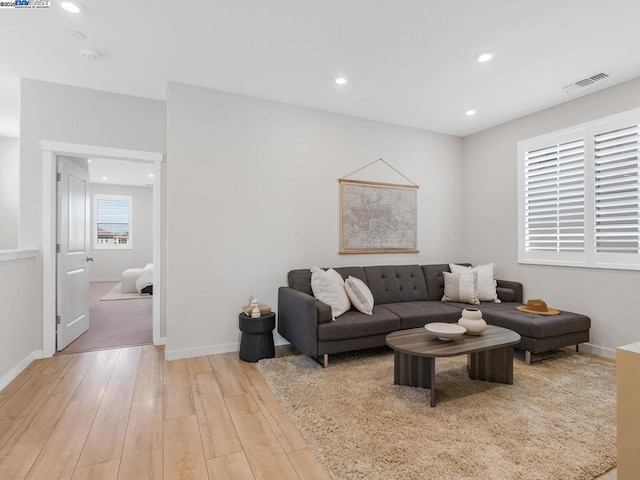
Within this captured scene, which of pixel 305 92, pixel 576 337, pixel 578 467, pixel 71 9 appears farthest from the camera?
pixel 305 92

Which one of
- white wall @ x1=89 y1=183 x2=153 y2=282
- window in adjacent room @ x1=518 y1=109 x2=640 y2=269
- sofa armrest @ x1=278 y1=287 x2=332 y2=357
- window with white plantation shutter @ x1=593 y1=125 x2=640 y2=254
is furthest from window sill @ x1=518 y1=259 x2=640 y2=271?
white wall @ x1=89 y1=183 x2=153 y2=282

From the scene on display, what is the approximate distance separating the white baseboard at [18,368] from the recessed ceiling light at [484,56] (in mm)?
4824

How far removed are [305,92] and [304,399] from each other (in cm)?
303

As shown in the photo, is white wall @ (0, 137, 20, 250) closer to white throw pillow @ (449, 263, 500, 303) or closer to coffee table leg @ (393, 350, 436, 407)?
coffee table leg @ (393, 350, 436, 407)

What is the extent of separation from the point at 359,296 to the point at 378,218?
136 centimetres

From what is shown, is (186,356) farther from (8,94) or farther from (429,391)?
(8,94)

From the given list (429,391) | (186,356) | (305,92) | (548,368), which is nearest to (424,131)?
(305,92)

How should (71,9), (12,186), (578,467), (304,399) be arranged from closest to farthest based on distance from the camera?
(578,467)
(71,9)
(304,399)
(12,186)

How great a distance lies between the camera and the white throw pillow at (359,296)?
3377mm

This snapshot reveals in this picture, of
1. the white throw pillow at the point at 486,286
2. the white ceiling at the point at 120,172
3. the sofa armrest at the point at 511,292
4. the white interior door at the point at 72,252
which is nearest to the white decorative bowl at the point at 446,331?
the white throw pillow at the point at 486,286

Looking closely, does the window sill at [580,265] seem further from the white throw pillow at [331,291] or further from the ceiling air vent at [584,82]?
the white throw pillow at [331,291]

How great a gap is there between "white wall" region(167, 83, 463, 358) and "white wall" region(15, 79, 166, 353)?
0.67 meters

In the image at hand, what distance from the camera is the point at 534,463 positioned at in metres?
1.72

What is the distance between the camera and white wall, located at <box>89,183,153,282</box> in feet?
29.2
